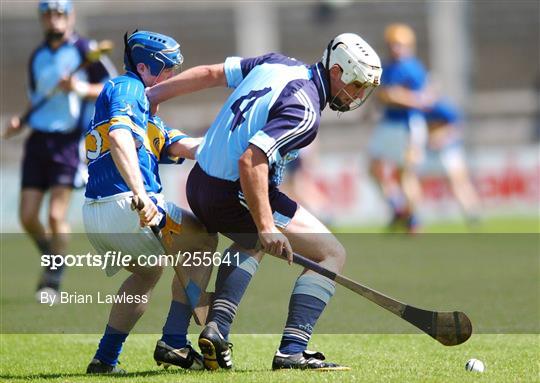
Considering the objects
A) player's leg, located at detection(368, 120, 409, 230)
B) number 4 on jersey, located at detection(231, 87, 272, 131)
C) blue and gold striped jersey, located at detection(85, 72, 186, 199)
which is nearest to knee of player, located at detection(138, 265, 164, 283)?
blue and gold striped jersey, located at detection(85, 72, 186, 199)

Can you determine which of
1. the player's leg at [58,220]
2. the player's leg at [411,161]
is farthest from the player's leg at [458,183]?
the player's leg at [58,220]

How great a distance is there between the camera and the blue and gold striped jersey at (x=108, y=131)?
5535 mm

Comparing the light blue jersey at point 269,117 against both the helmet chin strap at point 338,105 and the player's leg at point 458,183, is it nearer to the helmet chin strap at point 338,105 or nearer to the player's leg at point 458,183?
the helmet chin strap at point 338,105

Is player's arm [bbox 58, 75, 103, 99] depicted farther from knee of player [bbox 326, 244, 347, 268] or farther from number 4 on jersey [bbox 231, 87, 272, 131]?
knee of player [bbox 326, 244, 347, 268]

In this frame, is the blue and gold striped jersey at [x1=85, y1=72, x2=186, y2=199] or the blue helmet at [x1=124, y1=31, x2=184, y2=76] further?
the blue helmet at [x1=124, y1=31, x2=184, y2=76]

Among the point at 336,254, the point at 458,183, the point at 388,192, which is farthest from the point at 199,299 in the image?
the point at 458,183

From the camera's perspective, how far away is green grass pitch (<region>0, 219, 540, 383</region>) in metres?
5.54

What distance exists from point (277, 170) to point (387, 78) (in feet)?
32.5

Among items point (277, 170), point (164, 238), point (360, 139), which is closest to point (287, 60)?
point (277, 170)

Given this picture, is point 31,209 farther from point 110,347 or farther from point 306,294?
point 306,294

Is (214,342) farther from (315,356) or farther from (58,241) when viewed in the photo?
(58,241)

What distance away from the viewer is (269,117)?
550cm

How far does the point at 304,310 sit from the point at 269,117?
0.99 metres

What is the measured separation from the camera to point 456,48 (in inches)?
1064
